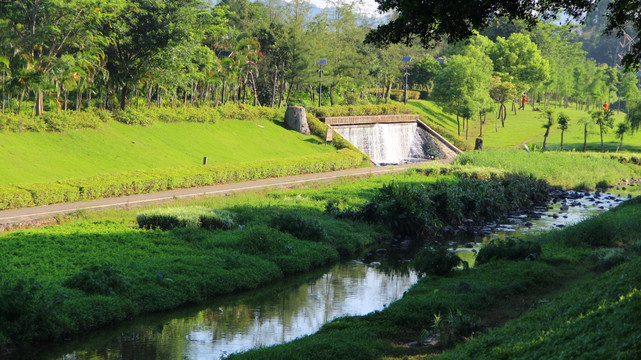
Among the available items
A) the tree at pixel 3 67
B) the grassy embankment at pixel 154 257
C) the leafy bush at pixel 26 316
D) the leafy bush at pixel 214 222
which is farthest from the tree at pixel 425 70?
the leafy bush at pixel 26 316

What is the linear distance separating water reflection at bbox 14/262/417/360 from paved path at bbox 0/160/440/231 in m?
8.47

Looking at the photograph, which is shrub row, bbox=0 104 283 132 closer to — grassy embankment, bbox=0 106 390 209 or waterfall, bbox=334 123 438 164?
grassy embankment, bbox=0 106 390 209

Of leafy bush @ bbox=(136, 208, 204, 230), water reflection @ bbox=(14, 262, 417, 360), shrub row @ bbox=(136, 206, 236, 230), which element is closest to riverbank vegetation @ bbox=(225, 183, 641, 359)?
water reflection @ bbox=(14, 262, 417, 360)

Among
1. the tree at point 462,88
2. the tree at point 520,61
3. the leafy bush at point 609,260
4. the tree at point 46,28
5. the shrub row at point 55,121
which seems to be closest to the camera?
the leafy bush at point 609,260

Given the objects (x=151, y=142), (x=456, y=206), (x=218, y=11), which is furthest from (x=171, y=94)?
(x=456, y=206)

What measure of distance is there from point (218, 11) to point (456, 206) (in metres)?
28.3

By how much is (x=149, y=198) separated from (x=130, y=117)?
16336 mm

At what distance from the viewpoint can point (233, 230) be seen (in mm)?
23406

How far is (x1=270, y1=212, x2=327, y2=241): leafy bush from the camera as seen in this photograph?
2377cm

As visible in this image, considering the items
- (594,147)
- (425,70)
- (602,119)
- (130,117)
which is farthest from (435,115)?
(130,117)

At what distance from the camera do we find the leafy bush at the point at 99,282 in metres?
15.9

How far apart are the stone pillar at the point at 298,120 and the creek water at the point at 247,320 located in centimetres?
3128

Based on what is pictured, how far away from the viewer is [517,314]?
1453 centimetres

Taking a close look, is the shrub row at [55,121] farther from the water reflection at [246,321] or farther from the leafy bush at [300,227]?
the water reflection at [246,321]
